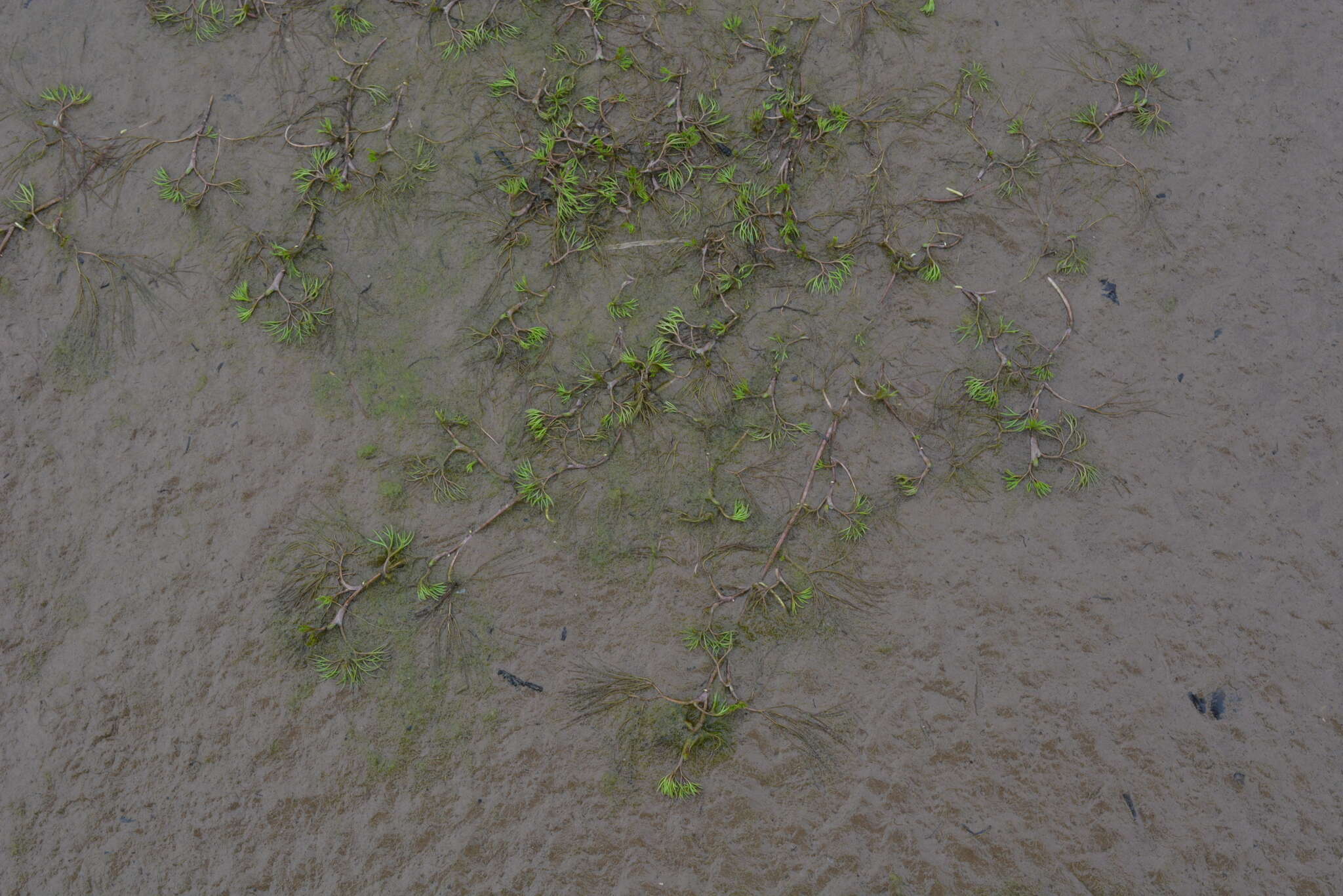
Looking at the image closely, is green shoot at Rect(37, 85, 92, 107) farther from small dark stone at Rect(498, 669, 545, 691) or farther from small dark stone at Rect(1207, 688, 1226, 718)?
small dark stone at Rect(1207, 688, 1226, 718)

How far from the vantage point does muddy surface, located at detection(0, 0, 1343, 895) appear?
3.00 metres

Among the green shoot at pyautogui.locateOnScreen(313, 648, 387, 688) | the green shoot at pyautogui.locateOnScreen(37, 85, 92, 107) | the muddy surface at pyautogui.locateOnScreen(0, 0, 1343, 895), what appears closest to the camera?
the muddy surface at pyautogui.locateOnScreen(0, 0, 1343, 895)

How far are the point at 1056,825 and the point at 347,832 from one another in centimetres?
252

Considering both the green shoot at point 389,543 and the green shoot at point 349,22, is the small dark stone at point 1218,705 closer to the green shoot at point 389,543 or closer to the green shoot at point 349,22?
the green shoot at point 389,543

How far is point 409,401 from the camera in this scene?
10.6 feet

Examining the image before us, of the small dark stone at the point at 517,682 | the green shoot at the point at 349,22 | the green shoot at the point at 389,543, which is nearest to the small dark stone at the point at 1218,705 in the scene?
the small dark stone at the point at 517,682

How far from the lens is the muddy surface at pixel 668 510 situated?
3.00 m

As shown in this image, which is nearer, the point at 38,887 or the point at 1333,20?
the point at 38,887

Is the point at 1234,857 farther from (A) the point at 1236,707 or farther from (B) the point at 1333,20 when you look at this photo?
(B) the point at 1333,20

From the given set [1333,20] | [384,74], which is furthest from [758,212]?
[1333,20]

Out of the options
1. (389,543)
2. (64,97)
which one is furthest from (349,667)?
(64,97)

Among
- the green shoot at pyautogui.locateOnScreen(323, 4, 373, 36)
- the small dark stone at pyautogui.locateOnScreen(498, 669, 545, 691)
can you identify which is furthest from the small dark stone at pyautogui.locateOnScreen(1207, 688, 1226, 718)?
the green shoot at pyautogui.locateOnScreen(323, 4, 373, 36)

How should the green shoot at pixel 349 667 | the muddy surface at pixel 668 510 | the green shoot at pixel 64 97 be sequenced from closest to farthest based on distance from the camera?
the muddy surface at pixel 668 510 → the green shoot at pixel 349 667 → the green shoot at pixel 64 97

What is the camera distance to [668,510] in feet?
10.4
